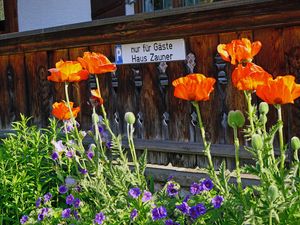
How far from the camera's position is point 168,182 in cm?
338

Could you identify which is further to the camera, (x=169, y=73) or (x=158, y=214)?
(x=169, y=73)

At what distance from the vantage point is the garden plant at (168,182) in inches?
89.8

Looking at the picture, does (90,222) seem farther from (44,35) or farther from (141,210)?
(44,35)

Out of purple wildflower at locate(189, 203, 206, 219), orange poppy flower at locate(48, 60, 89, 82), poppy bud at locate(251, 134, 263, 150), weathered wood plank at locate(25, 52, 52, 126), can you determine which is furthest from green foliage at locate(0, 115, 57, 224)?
poppy bud at locate(251, 134, 263, 150)

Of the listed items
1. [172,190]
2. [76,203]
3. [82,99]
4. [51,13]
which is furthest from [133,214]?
[51,13]

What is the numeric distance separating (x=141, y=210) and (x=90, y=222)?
1.30ft

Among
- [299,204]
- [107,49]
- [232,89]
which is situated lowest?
[299,204]

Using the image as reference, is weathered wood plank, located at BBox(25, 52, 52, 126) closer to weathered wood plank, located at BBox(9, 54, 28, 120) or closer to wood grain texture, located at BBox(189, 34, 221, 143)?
weathered wood plank, located at BBox(9, 54, 28, 120)

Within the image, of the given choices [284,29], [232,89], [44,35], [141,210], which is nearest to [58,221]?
[141,210]

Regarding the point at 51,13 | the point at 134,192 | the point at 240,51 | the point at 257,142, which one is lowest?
the point at 134,192

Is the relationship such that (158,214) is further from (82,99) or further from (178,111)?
A: (82,99)

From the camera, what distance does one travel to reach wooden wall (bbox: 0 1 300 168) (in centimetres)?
367

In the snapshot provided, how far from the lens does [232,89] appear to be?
3.99 meters

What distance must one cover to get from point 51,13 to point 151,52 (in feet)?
Result: 12.7
